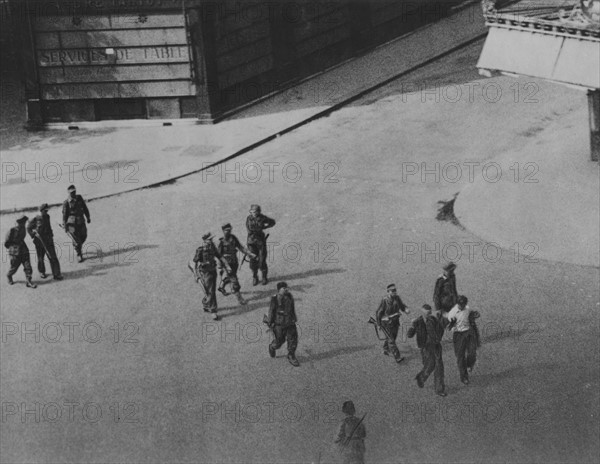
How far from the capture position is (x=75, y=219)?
21.3 metres

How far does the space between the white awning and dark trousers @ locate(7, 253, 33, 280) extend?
9.29m

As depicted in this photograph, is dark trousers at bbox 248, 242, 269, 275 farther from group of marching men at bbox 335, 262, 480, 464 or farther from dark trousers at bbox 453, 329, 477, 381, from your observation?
dark trousers at bbox 453, 329, 477, 381

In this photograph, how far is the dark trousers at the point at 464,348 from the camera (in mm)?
16172

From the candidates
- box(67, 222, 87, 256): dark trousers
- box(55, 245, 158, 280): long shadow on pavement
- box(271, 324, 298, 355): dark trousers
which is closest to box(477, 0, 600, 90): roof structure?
box(271, 324, 298, 355): dark trousers

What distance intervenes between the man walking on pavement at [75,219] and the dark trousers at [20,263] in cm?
131

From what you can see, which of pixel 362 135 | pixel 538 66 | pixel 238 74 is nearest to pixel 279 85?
pixel 238 74

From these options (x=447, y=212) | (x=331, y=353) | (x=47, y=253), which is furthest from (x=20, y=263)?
(x=447, y=212)

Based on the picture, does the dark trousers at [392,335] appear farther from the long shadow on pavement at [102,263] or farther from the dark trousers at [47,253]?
the dark trousers at [47,253]

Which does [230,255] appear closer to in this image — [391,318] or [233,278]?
[233,278]

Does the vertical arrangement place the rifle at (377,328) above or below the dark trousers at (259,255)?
below

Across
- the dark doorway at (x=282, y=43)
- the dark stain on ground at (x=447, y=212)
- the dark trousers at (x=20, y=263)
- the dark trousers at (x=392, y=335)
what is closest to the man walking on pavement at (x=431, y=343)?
the dark trousers at (x=392, y=335)

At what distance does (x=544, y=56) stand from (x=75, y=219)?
9509mm

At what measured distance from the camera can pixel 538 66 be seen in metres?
19.8

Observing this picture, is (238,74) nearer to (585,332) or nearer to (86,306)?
(86,306)
